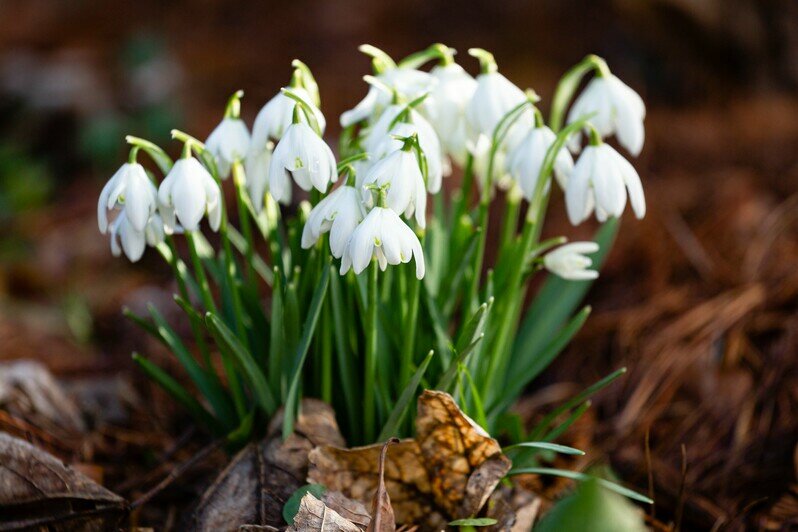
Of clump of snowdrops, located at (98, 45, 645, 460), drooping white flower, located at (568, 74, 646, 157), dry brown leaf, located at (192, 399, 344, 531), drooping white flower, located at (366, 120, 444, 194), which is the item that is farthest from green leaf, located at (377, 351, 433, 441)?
drooping white flower, located at (568, 74, 646, 157)

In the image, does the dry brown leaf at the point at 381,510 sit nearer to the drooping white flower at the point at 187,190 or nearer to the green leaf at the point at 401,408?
the green leaf at the point at 401,408

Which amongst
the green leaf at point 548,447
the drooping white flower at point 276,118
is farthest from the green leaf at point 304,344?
the green leaf at point 548,447

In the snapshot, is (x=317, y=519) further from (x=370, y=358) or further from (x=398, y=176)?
(x=398, y=176)

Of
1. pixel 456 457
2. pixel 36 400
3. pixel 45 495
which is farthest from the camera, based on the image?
pixel 36 400

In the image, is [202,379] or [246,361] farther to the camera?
[202,379]

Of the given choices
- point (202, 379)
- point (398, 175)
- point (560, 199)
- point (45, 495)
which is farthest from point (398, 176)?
point (560, 199)

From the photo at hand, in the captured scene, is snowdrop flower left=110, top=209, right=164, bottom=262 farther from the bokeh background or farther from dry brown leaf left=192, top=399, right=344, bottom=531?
the bokeh background

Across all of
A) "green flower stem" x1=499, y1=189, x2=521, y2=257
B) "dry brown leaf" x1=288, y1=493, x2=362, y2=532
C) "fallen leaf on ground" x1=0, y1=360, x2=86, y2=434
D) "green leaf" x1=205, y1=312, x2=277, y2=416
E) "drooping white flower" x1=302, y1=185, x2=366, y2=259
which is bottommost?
"fallen leaf on ground" x1=0, y1=360, x2=86, y2=434
